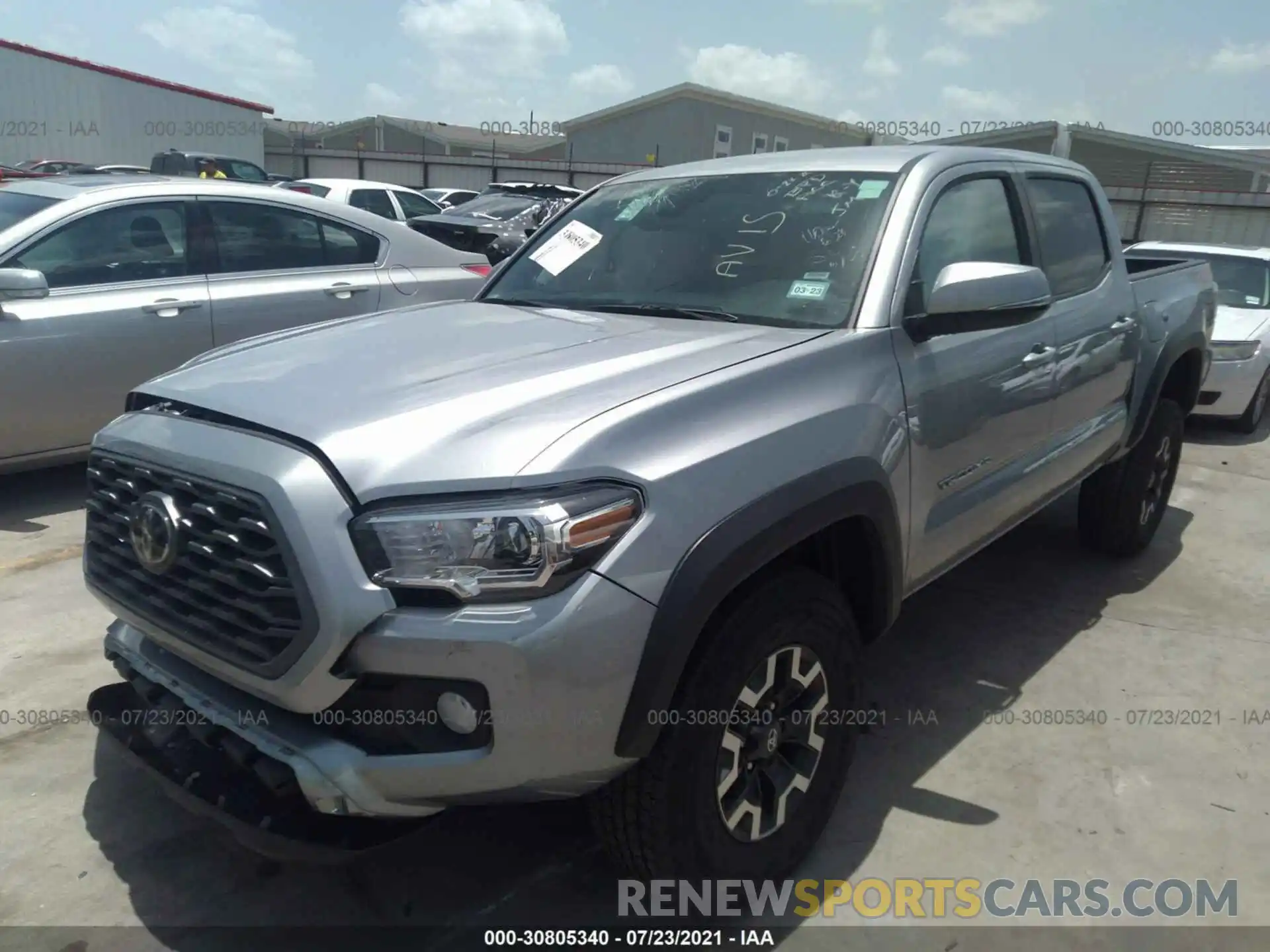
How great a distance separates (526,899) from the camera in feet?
8.31

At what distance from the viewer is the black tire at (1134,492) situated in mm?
4797

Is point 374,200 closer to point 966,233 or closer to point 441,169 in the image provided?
point 966,233

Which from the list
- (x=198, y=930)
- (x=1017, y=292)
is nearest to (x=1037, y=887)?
(x=1017, y=292)

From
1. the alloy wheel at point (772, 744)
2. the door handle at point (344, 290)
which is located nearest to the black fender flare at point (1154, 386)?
the alloy wheel at point (772, 744)

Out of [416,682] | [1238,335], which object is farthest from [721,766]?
[1238,335]

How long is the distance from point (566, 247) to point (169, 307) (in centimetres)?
271

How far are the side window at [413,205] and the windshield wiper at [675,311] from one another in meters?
11.9

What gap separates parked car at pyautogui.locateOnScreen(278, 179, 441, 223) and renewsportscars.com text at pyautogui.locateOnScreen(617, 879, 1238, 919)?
12282 millimetres

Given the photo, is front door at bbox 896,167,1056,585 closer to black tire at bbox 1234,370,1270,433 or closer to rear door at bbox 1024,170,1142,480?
rear door at bbox 1024,170,1142,480

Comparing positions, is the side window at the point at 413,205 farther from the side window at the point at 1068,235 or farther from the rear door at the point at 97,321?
the side window at the point at 1068,235

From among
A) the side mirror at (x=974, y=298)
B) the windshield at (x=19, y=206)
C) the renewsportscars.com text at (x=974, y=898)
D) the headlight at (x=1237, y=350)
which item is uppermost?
the windshield at (x=19, y=206)

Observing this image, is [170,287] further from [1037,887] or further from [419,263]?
[1037,887]

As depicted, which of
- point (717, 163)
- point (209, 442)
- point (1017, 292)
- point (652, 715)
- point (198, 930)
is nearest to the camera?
point (652, 715)

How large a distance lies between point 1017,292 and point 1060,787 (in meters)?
1.54
